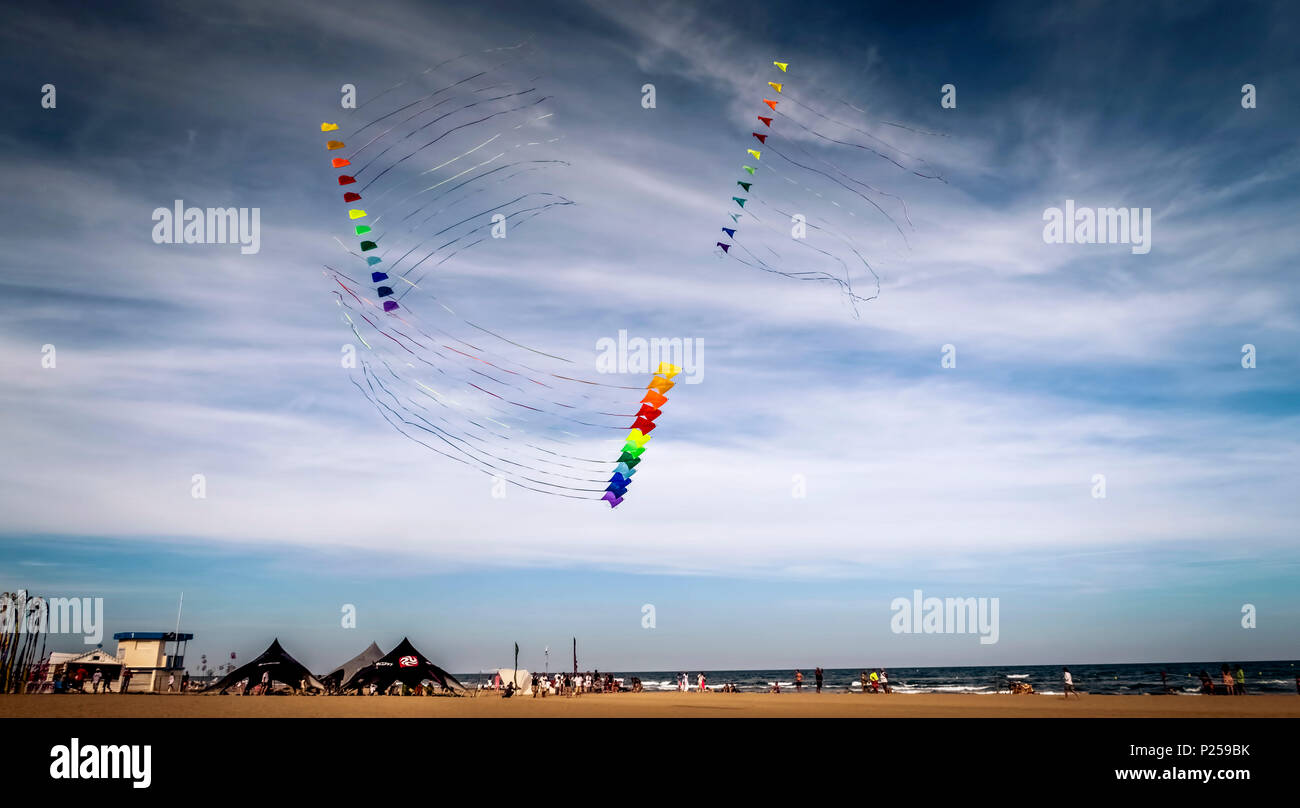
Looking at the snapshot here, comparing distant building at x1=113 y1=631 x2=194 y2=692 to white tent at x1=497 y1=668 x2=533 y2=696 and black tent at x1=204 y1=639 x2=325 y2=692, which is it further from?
white tent at x1=497 y1=668 x2=533 y2=696

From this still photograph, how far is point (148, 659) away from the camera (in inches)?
1849

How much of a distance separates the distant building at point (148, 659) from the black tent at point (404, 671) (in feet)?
45.8

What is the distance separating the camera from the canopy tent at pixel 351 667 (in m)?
46.8

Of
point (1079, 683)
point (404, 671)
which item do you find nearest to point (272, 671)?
point (404, 671)

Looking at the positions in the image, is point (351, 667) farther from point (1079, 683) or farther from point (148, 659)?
point (1079, 683)

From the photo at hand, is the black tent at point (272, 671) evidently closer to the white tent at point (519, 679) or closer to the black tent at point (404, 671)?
the black tent at point (404, 671)

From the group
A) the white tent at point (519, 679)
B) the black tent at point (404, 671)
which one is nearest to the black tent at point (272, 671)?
the black tent at point (404, 671)

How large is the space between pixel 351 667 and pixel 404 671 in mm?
10721

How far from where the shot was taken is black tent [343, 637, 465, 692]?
1641 inches

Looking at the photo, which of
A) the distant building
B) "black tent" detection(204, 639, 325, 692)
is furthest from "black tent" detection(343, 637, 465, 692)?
the distant building
